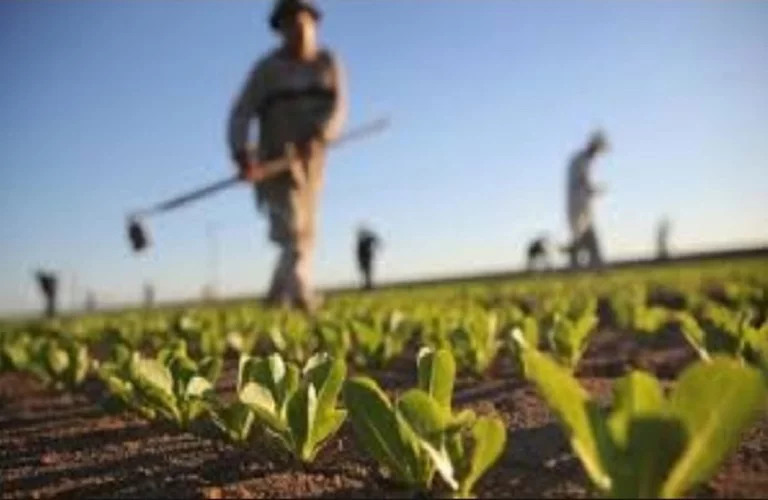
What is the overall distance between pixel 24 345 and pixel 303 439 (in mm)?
3802

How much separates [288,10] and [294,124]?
988 mm

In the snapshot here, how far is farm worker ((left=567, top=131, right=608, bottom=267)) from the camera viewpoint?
17.0 metres

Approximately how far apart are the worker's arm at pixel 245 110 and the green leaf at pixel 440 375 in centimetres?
646

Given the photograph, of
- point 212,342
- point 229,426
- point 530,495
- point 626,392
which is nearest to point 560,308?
point 212,342

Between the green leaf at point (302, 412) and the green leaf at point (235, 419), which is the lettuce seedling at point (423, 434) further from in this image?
the green leaf at point (235, 419)

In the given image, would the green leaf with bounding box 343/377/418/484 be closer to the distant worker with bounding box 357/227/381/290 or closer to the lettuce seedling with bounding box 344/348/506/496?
the lettuce seedling with bounding box 344/348/506/496

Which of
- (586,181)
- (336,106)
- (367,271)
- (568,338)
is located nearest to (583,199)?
(586,181)

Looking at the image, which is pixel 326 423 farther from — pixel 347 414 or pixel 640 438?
pixel 640 438

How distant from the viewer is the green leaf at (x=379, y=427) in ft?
6.27

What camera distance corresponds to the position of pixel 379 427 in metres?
1.92

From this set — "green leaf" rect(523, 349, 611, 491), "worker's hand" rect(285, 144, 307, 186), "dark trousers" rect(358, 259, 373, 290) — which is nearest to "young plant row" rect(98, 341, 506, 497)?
"green leaf" rect(523, 349, 611, 491)

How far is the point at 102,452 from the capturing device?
2658mm

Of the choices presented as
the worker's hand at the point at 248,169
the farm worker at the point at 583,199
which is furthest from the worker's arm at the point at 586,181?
the worker's hand at the point at 248,169

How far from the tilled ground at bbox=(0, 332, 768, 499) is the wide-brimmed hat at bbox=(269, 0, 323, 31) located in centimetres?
567
